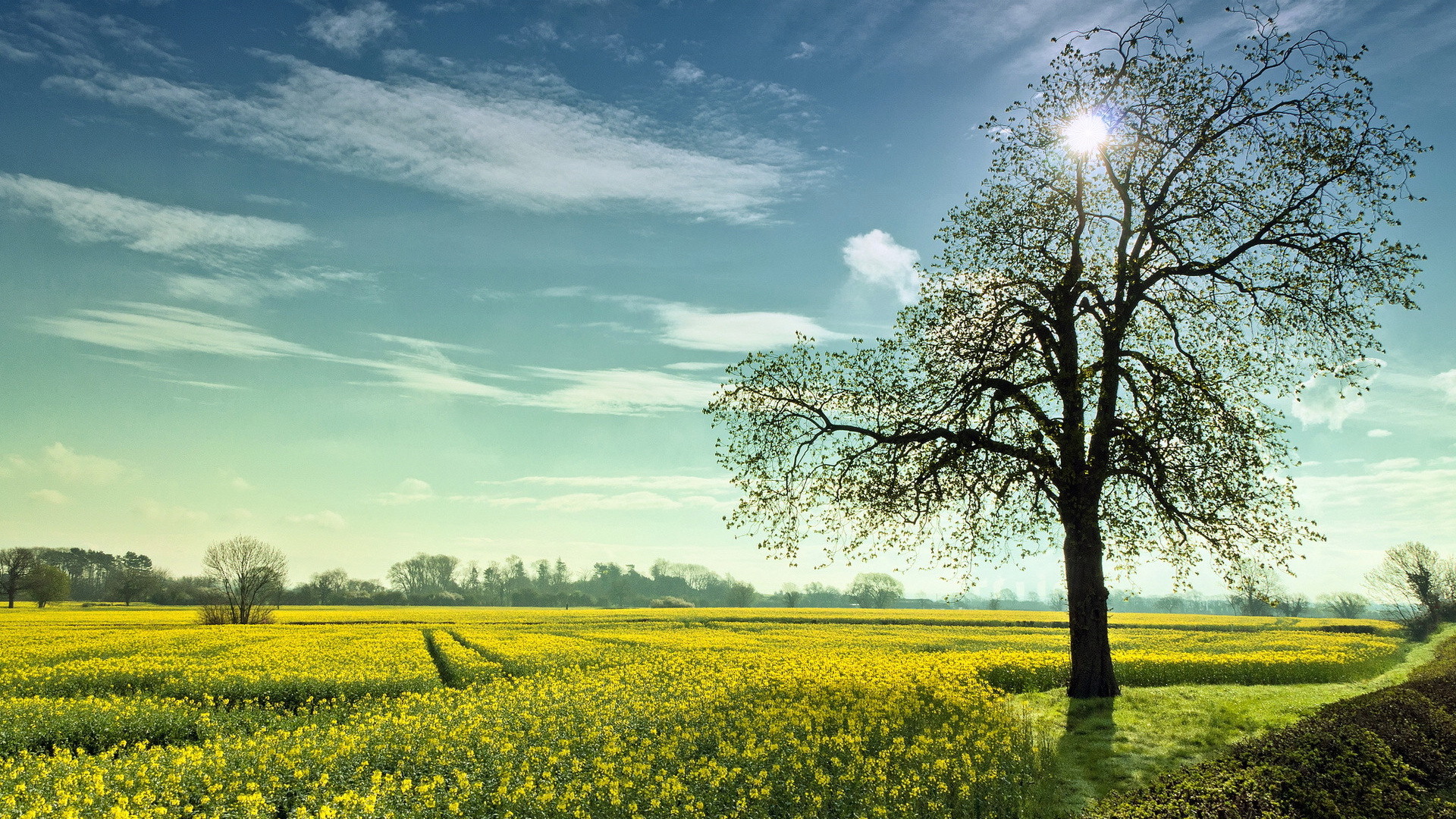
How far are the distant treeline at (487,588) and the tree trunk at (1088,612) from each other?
7541 centimetres

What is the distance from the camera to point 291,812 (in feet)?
33.8

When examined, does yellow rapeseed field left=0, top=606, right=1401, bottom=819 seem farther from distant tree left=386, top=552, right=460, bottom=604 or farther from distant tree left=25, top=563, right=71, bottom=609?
distant tree left=386, top=552, right=460, bottom=604

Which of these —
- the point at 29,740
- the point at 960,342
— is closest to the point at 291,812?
the point at 29,740

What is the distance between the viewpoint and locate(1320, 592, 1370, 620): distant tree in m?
107

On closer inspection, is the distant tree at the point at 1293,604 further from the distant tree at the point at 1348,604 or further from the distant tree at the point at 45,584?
the distant tree at the point at 45,584

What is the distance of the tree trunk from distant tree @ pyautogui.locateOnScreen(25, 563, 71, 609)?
11925cm

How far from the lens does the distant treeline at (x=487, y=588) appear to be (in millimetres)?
103688

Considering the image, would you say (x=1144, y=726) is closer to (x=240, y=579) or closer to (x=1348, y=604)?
(x=240, y=579)

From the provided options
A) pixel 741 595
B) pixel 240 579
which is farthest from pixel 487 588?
pixel 240 579

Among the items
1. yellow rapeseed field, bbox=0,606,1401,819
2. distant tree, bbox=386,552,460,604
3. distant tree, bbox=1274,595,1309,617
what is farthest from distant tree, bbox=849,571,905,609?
yellow rapeseed field, bbox=0,606,1401,819

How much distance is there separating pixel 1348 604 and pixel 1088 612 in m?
124

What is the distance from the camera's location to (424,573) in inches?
6417

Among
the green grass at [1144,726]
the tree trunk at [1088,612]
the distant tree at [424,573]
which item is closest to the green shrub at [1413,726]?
the green grass at [1144,726]

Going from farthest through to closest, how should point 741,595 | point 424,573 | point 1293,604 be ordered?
1. point 424,573
2. point 741,595
3. point 1293,604
